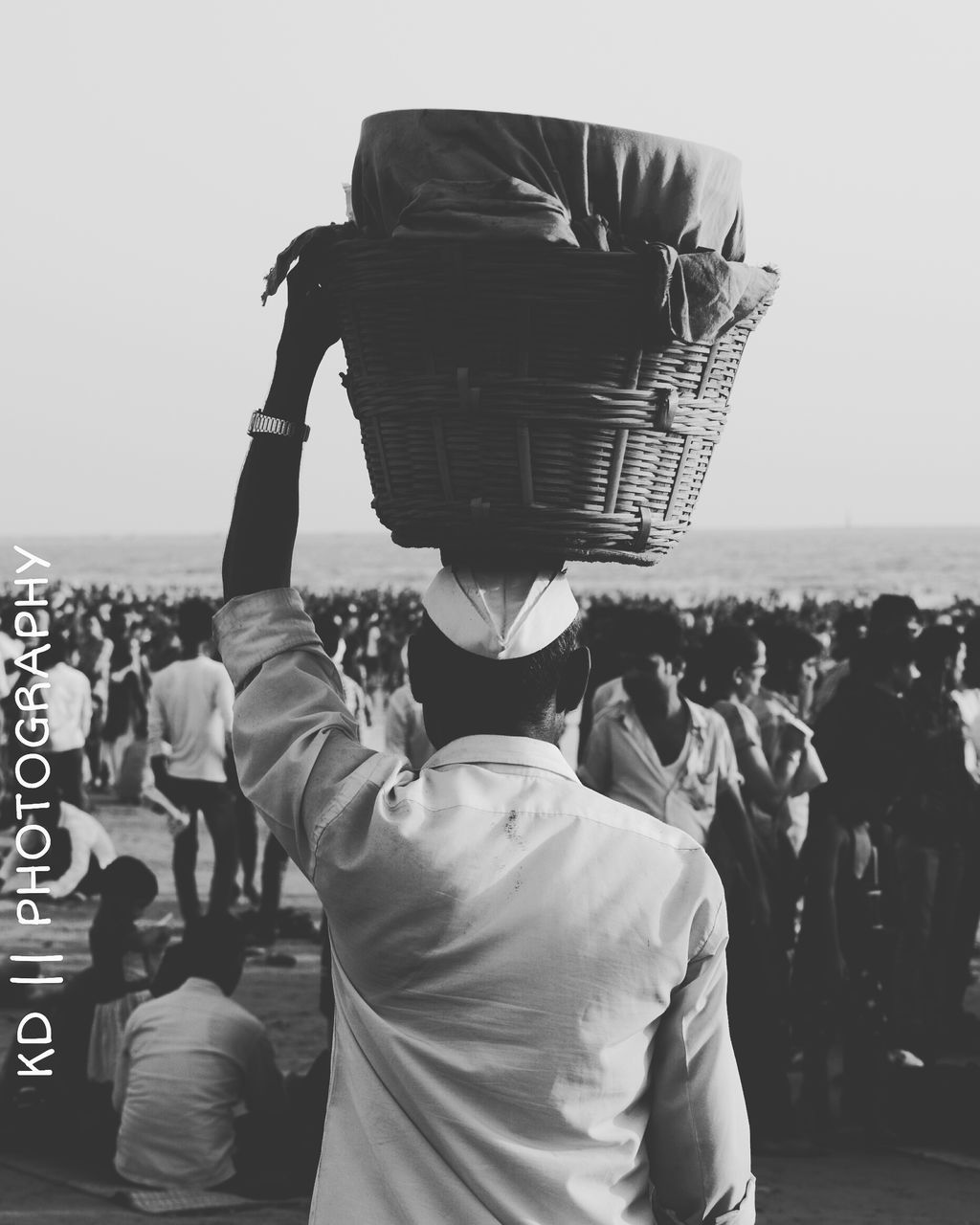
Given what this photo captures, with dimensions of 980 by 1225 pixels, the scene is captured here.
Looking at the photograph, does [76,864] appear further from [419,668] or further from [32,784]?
[419,668]

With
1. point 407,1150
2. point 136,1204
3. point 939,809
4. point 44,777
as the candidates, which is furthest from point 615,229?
point 44,777

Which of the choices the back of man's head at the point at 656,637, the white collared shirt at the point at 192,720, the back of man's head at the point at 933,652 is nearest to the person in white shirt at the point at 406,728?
the back of man's head at the point at 656,637

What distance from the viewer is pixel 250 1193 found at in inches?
211

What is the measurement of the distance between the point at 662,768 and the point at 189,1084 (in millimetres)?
2009

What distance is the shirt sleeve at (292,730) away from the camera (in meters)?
1.99

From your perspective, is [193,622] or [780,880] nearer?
[780,880]

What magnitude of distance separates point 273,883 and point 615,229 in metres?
7.48

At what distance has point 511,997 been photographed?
1912 millimetres

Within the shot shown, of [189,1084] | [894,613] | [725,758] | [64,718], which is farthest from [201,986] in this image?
[64,718]

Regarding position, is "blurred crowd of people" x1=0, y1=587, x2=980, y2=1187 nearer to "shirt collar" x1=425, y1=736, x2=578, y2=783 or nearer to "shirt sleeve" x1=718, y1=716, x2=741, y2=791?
"shirt sleeve" x1=718, y1=716, x2=741, y2=791

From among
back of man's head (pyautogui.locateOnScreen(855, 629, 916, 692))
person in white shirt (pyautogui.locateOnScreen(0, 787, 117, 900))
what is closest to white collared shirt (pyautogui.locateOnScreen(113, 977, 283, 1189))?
back of man's head (pyautogui.locateOnScreen(855, 629, 916, 692))

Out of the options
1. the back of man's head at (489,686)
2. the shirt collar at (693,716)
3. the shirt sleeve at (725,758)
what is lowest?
the shirt sleeve at (725,758)

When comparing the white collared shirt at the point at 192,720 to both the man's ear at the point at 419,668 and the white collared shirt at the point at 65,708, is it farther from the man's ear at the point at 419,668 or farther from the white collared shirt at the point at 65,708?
the man's ear at the point at 419,668

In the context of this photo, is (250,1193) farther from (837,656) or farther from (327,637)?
(837,656)
